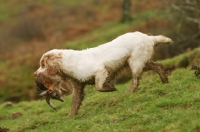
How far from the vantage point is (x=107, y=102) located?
1155 cm

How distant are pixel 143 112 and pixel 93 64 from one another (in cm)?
196

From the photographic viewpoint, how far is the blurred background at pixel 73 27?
25719 millimetres

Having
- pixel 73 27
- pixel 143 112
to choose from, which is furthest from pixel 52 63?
pixel 73 27

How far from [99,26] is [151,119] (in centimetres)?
2912

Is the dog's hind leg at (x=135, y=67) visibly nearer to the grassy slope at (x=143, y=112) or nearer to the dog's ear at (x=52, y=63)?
the grassy slope at (x=143, y=112)

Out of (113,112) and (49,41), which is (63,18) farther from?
(113,112)

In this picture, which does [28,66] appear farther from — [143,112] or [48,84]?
[143,112]

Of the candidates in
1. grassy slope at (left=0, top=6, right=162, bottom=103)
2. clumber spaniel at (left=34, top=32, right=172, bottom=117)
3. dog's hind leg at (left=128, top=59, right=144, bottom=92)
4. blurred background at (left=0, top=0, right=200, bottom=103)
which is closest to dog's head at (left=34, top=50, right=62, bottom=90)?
clumber spaniel at (left=34, top=32, right=172, bottom=117)

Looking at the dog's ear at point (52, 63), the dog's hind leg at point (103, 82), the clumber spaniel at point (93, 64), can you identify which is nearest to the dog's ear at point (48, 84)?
the clumber spaniel at point (93, 64)

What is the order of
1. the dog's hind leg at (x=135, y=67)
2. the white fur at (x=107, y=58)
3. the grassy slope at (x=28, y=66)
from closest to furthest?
the white fur at (x=107, y=58) < the dog's hind leg at (x=135, y=67) < the grassy slope at (x=28, y=66)

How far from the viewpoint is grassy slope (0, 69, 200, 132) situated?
27.4 ft

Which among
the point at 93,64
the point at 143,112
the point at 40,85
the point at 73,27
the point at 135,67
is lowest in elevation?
the point at 73,27

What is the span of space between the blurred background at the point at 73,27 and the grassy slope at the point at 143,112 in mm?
10160

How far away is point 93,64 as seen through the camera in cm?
1035
